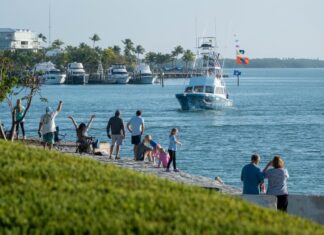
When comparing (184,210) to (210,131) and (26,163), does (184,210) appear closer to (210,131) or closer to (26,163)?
(26,163)

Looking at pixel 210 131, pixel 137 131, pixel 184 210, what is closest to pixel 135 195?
pixel 184 210

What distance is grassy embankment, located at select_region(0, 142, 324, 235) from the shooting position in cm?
1056

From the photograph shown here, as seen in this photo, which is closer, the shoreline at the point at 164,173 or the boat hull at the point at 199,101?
the shoreline at the point at 164,173

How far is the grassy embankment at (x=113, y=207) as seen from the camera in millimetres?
10562

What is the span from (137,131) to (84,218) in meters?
17.6

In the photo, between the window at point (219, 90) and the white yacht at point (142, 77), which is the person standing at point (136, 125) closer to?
the window at point (219, 90)

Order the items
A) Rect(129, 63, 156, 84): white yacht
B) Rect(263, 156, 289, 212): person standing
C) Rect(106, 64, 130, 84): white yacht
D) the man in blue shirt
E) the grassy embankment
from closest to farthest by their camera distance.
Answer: the grassy embankment < Rect(263, 156, 289, 212): person standing < the man in blue shirt < Rect(129, 63, 156, 84): white yacht < Rect(106, 64, 130, 84): white yacht

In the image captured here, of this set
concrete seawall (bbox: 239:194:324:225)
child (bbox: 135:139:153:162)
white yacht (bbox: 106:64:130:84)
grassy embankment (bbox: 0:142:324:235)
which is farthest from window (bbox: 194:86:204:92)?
white yacht (bbox: 106:64:130:84)

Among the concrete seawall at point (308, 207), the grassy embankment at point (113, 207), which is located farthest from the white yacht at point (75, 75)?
the grassy embankment at point (113, 207)

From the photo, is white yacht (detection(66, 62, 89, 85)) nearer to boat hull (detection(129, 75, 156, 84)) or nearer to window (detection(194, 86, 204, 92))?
boat hull (detection(129, 75, 156, 84))

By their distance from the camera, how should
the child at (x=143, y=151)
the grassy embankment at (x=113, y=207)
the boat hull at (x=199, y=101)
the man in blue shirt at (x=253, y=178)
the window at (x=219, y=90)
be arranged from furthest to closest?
the window at (x=219, y=90) < the boat hull at (x=199, y=101) < the child at (x=143, y=151) < the man in blue shirt at (x=253, y=178) < the grassy embankment at (x=113, y=207)

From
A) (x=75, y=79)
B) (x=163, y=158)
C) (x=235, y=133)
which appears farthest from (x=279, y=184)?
(x=75, y=79)

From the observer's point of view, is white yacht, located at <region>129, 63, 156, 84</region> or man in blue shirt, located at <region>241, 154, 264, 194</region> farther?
white yacht, located at <region>129, 63, 156, 84</region>

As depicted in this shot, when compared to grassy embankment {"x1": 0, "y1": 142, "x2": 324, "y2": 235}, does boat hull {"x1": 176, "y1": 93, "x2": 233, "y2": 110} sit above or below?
below
